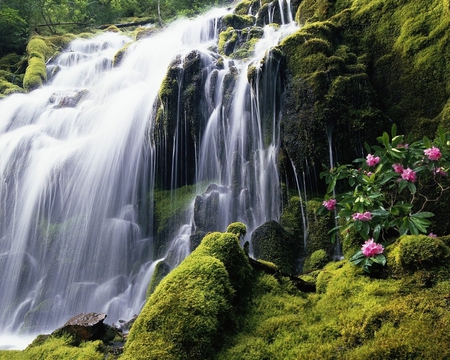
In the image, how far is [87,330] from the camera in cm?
379

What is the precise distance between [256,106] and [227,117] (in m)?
1.12

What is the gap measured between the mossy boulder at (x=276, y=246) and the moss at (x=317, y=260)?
1.20 ft

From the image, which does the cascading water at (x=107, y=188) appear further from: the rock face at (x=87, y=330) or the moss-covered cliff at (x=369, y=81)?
the rock face at (x=87, y=330)

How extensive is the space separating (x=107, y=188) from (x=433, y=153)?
914 cm

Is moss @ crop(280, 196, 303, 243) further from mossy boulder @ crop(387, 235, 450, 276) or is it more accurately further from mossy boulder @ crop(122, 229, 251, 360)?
mossy boulder @ crop(387, 235, 450, 276)

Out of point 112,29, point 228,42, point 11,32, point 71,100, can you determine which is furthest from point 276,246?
point 112,29

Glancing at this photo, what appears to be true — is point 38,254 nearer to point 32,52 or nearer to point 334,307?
point 334,307

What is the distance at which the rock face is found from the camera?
3.75 meters

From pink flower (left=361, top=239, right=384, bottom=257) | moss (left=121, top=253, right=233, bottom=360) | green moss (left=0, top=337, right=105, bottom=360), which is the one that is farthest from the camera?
green moss (left=0, top=337, right=105, bottom=360)

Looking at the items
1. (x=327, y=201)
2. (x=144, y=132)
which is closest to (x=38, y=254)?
(x=144, y=132)

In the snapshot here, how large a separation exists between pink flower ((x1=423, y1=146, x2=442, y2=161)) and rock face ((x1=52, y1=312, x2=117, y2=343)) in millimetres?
4120

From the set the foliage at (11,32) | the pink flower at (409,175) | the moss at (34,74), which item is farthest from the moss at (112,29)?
the pink flower at (409,175)

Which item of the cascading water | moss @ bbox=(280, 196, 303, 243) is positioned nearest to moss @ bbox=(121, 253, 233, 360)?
moss @ bbox=(280, 196, 303, 243)

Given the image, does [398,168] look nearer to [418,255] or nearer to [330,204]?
[330,204]
